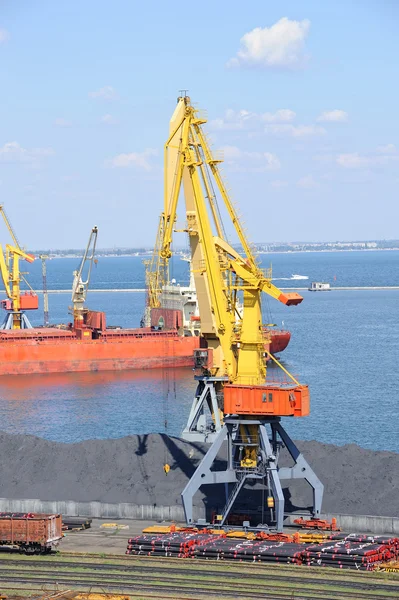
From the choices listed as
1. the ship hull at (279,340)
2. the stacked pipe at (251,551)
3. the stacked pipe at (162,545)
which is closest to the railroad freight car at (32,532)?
the stacked pipe at (162,545)

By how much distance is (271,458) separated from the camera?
37125 mm

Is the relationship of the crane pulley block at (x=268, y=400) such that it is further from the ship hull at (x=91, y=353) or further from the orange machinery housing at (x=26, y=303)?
the orange machinery housing at (x=26, y=303)

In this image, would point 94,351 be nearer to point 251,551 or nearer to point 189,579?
point 251,551

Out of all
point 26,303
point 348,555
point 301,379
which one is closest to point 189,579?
point 348,555

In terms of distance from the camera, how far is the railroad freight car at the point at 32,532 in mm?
34500

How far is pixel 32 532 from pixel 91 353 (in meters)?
59.3

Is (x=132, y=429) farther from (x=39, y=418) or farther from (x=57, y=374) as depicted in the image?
(x=57, y=374)

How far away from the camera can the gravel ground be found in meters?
39.4

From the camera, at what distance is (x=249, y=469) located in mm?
37781

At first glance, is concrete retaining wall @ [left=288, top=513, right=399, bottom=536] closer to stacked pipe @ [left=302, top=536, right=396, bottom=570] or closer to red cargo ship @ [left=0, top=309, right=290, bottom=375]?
stacked pipe @ [left=302, top=536, right=396, bottom=570]

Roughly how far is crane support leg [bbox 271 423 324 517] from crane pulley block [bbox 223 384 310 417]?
0.97 m

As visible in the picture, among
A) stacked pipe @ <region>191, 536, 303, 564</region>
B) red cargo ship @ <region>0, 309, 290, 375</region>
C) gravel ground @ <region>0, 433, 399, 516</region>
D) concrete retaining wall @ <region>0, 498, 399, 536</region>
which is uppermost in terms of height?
red cargo ship @ <region>0, 309, 290, 375</region>

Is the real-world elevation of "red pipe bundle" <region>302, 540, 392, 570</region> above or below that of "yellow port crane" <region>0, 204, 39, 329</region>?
below

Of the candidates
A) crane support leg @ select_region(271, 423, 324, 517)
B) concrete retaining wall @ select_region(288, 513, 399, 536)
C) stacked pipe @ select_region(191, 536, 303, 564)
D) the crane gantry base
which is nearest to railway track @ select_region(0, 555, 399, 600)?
stacked pipe @ select_region(191, 536, 303, 564)
